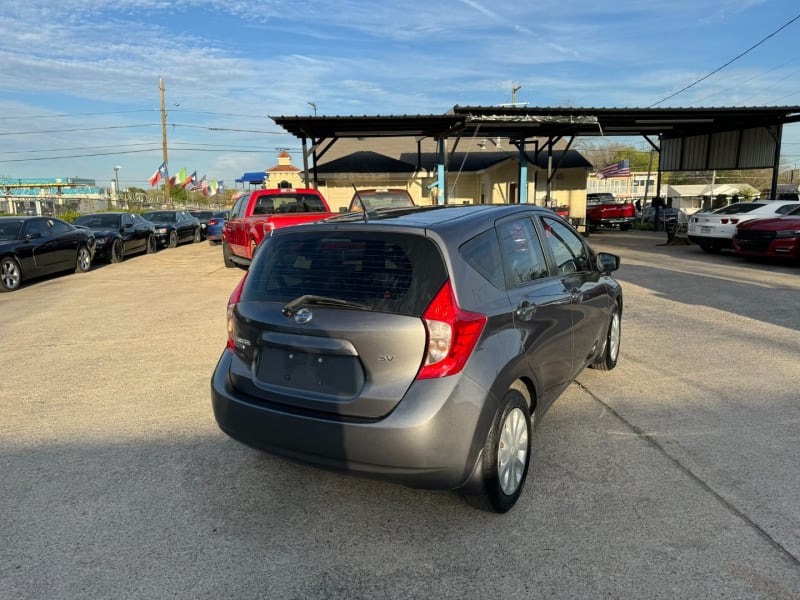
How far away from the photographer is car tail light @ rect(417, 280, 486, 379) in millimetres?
2656

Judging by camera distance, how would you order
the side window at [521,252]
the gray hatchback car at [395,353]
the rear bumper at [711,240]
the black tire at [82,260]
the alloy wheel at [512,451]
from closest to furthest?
the gray hatchback car at [395,353] → the alloy wheel at [512,451] → the side window at [521,252] → the black tire at [82,260] → the rear bumper at [711,240]

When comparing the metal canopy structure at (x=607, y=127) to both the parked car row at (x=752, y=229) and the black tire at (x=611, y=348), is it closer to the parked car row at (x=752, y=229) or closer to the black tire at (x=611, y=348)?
the parked car row at (x=752, y=229)

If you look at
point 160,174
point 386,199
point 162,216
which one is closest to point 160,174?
point 160,174

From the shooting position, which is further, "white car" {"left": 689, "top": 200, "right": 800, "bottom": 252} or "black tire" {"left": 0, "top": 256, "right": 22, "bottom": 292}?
"white car" {"left": 689, "top": 200, "right": 800, "bottom": 252}

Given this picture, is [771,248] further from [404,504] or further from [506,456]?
[404,504]

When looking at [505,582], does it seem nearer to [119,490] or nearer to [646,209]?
[119,490]

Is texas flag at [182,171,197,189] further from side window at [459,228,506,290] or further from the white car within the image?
side window at [459,228,506,290]

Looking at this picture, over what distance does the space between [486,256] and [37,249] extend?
1219 centimetres

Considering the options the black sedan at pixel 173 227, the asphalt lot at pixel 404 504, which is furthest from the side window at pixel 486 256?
the black sedan at pixel 173 227

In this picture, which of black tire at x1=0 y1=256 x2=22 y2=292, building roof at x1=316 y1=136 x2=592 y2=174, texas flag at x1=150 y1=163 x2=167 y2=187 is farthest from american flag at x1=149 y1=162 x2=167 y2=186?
black tire at x1=0 y1=256 x2=22 y2=292

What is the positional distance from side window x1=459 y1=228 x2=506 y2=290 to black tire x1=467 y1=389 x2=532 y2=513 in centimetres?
64

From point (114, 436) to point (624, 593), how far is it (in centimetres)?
355

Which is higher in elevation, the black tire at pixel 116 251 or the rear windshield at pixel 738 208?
the rear windshield at pixel 738 208

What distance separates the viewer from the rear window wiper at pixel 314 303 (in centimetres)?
279
